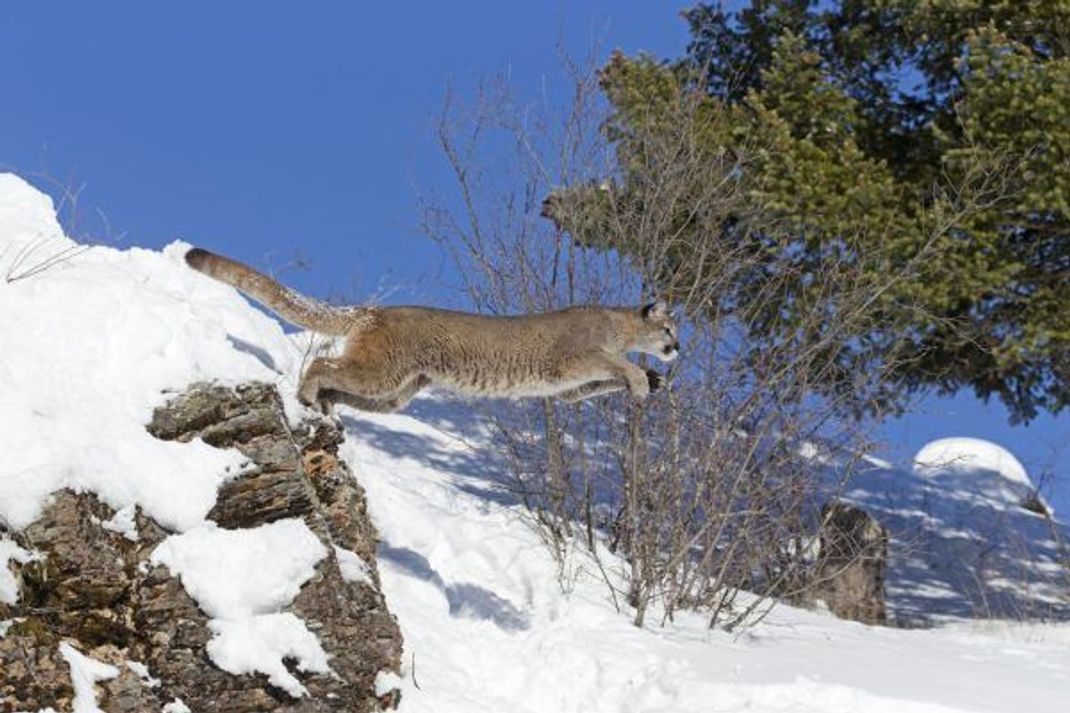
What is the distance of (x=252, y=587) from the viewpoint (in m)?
7.79

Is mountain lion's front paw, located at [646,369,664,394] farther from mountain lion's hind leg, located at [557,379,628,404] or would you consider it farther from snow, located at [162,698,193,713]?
snow, located at [162,698,193,713]

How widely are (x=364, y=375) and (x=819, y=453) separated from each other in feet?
15.6

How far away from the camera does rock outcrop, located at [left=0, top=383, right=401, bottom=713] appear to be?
7086 millimetres

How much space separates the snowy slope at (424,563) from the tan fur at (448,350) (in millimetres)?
395

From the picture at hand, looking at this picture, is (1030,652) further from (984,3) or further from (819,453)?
(984,3)

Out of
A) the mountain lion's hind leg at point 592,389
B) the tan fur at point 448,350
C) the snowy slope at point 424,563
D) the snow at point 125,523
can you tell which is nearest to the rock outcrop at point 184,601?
the snow at point 125,523

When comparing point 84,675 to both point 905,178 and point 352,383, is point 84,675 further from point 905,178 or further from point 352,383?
point 905,178

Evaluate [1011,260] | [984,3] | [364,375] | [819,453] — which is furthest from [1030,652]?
[984,3]

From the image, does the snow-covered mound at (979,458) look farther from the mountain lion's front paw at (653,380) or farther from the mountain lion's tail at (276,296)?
the mountain lion's tail at (276,296)

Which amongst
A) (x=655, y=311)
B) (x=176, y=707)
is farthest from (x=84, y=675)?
(x=655, y=311)

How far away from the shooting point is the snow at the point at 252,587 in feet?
24.9

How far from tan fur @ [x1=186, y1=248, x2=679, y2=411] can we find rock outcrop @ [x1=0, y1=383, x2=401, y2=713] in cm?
45

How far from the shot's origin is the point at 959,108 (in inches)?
581

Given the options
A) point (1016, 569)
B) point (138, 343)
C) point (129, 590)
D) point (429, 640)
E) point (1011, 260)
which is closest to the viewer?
point (129, 590)
